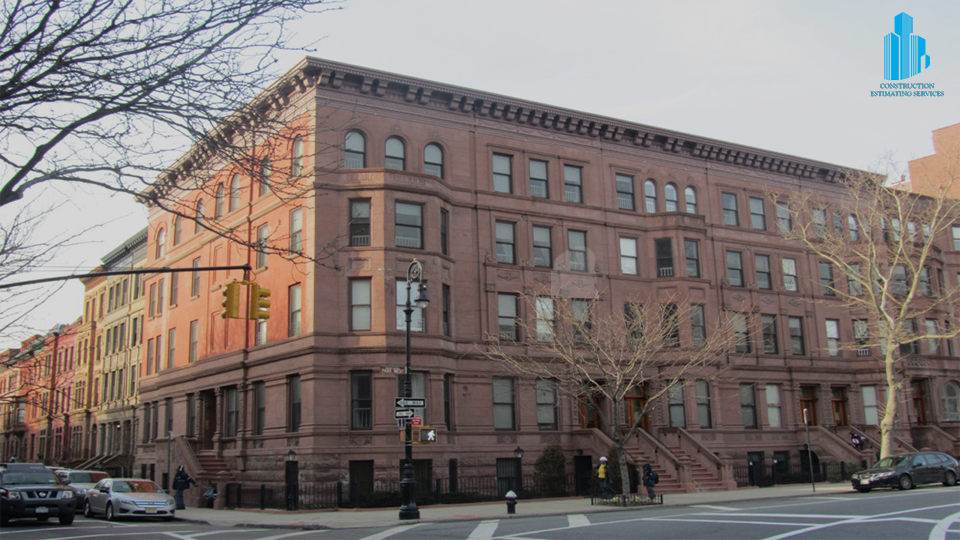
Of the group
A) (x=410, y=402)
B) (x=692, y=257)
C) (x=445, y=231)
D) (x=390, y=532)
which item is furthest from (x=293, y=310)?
(x=692, y=257)

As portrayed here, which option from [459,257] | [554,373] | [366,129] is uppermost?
Result: [366,129]

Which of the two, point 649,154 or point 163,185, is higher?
point 649,154

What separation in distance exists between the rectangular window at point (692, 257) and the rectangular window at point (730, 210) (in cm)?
344

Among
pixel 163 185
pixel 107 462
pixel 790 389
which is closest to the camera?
pixel 163 185

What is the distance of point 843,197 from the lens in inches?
1807

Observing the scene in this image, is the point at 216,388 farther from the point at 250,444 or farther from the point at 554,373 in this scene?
the point at 554,373

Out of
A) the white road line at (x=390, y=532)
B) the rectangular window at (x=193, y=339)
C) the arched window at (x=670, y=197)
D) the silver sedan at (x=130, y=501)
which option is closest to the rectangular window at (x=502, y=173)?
the arched window at (x=670, y=197)

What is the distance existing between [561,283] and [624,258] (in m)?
3.94

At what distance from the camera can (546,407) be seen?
114 ft

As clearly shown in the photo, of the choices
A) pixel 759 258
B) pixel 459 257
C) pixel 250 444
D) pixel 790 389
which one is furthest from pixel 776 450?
pixel 250 444

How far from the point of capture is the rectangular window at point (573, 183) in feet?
→ 122

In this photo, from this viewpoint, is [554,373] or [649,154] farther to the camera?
[649,154]

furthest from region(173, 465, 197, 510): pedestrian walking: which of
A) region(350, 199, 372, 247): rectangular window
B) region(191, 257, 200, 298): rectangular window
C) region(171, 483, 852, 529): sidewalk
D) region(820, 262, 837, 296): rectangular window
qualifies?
region(820, 262, 837, 296): rectangular window

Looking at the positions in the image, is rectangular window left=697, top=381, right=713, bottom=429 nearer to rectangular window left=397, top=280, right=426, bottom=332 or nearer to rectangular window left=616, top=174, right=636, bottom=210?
rectangular window left=616, top=174, right=636, bottom=210
